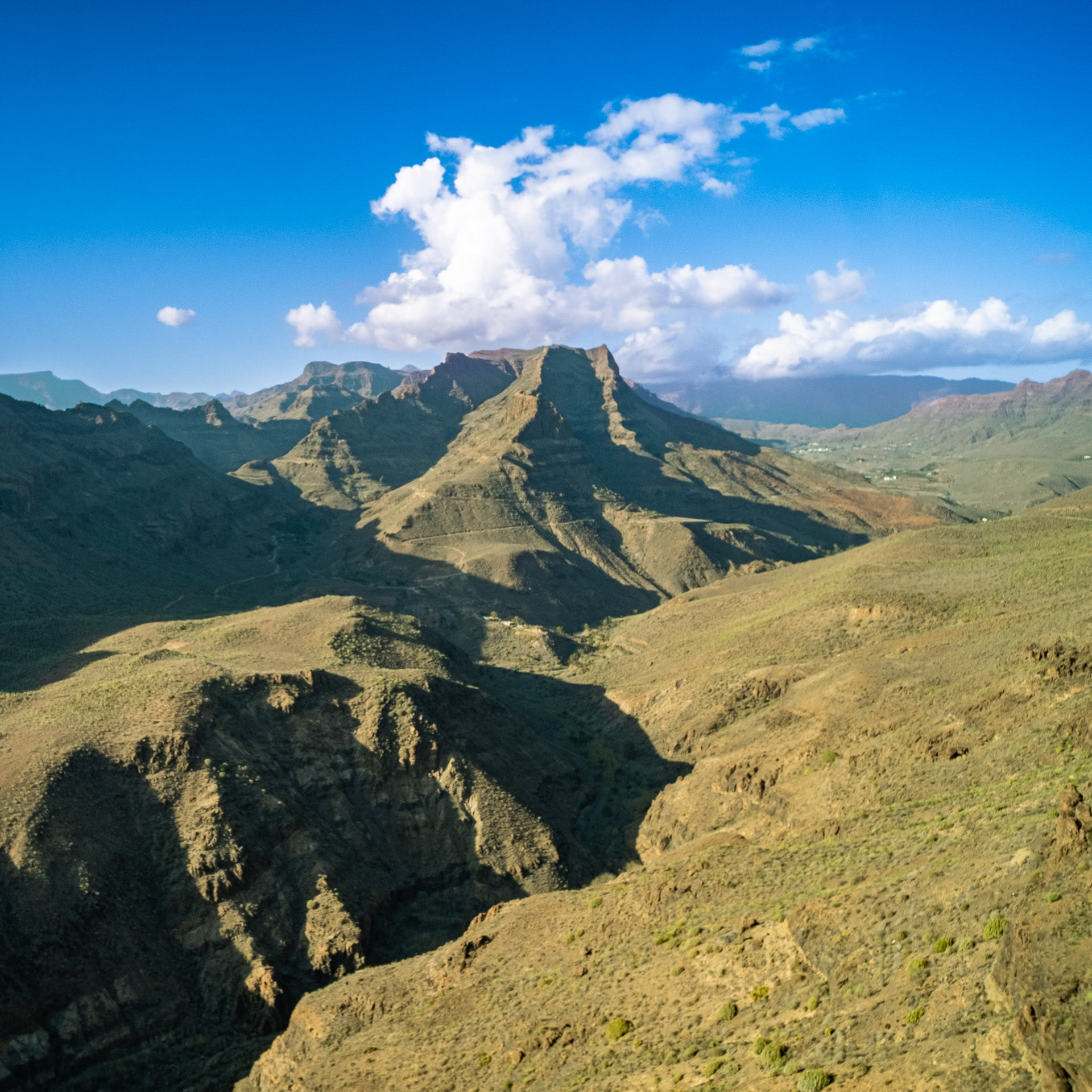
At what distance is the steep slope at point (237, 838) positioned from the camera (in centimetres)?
4341

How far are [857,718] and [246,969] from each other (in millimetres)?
44614

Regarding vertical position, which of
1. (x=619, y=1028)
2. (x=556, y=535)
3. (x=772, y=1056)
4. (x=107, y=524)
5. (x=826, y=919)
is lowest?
(x=619, y=1028)

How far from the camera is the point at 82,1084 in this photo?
4044 centimetres

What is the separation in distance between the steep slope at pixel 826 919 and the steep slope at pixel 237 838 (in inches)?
232

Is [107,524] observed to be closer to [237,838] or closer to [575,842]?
[237,838]

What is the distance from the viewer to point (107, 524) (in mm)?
154750

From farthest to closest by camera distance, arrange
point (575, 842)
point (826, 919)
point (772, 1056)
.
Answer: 1. point (575, 842)
2. point (826, 919)
3. point (772, 1056)

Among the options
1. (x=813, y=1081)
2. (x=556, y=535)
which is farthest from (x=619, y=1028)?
(x=556, y=535)

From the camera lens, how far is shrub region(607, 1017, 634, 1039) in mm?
31703

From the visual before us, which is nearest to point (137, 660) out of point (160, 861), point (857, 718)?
point (160, 861)

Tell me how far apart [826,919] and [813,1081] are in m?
10.4

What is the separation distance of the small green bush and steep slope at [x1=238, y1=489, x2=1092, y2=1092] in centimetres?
13

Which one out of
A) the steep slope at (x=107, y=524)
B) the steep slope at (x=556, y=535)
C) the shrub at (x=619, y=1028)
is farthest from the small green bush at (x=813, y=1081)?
the steep slope at (x=556, y=535)

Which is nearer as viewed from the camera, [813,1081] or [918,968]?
[813,1081]
